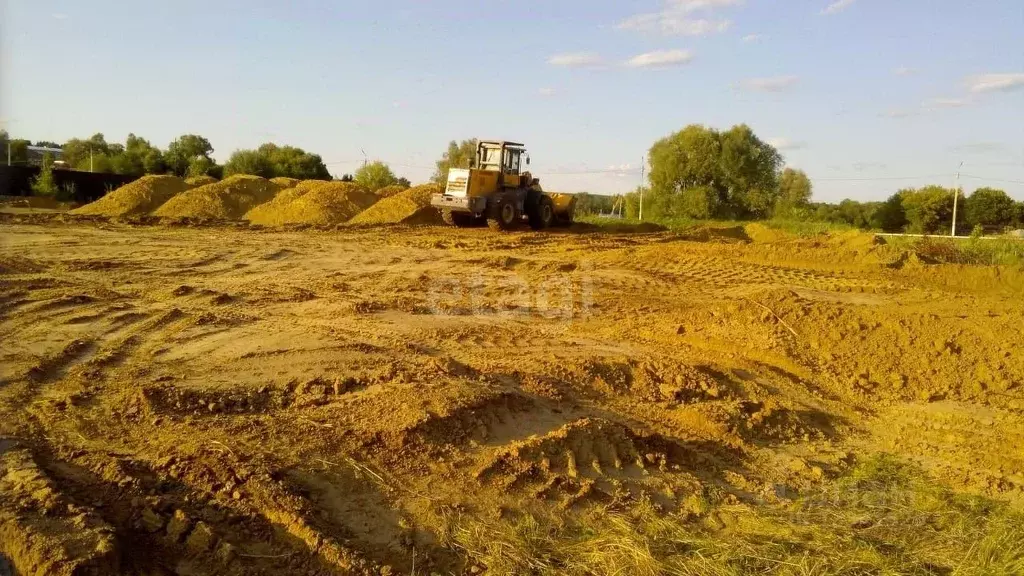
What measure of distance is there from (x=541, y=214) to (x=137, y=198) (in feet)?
40.9

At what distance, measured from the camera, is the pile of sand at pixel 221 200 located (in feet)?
72.9

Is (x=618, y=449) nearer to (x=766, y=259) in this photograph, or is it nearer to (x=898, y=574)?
(x=898, y=574)

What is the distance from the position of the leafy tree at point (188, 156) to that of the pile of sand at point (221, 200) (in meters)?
12.8

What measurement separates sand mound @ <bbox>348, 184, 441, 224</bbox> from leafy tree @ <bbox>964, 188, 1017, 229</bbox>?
3806 cm

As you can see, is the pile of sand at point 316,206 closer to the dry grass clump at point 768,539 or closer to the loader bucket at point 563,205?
the loader bucket at point 563,205

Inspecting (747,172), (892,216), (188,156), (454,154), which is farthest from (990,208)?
(188,156)

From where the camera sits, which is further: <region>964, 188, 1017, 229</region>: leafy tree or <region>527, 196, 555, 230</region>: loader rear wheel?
<region>964, 188, 1017, 229</region>: leafy tree

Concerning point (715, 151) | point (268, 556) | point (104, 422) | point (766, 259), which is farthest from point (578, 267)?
point (715, 151)

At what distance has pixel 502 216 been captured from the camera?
2094 cm

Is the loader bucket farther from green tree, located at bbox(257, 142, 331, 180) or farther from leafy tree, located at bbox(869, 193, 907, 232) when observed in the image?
leafy tree, located at bbox(869, 193, 907, 232)

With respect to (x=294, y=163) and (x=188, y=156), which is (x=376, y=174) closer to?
(x=294, y=163)

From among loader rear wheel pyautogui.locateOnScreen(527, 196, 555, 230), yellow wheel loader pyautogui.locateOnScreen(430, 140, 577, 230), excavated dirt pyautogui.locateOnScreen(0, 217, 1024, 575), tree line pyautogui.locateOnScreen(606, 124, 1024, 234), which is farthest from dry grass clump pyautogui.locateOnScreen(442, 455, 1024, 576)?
tree line pyautogui.locateOnScreen(606, 124, 1024, 234)

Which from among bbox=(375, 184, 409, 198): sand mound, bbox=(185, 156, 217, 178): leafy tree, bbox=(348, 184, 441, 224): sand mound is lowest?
bbox=(348, 184, 441, 224): sand mound

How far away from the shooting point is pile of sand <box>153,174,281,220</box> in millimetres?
22219
